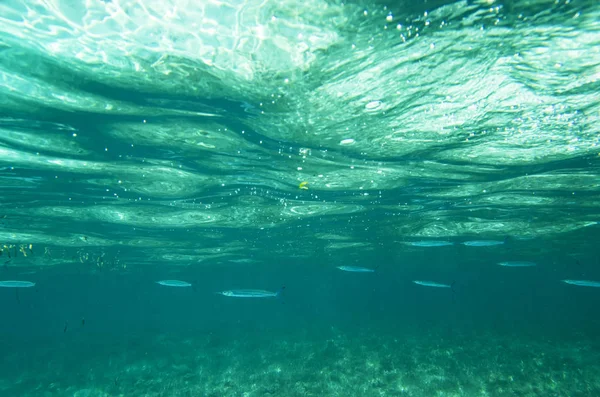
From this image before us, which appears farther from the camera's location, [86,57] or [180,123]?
[180,123]

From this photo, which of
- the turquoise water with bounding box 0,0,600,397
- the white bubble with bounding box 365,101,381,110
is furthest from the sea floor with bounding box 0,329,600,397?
the white bubble with bounding box 365,101,381,110

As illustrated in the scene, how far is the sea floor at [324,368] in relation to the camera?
16.8m

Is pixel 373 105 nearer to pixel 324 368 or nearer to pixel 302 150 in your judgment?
pixel 302 150

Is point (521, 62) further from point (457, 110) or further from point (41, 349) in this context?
point (41, 349)

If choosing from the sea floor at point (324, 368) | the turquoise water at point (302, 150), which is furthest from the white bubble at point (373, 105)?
the sea floor at point (324, 368)

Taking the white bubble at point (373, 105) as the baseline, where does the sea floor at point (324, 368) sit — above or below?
below

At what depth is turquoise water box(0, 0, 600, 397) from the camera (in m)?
7.02

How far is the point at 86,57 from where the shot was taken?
7.77m

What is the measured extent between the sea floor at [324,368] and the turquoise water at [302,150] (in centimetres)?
17

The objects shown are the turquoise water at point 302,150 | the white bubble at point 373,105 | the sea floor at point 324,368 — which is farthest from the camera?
the sea floor at point 324,368

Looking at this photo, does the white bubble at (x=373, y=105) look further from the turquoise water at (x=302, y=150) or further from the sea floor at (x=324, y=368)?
the sea floor at (x=324, y=368)

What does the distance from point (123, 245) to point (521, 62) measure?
33.2 metres

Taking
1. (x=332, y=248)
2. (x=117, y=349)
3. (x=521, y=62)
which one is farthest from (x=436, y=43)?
(x=117, y=349)

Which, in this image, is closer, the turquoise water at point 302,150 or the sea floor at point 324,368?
the turquoise water at point 302,150
